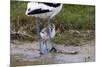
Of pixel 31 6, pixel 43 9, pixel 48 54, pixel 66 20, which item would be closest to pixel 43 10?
pixel 43 9

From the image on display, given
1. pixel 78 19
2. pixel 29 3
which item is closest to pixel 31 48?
pixel 29 3

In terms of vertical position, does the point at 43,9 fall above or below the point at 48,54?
above

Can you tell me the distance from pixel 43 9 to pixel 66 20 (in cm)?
25

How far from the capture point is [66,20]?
179 cm

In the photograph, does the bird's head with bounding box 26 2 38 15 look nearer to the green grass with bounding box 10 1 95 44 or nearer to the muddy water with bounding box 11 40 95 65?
the green grass with bounding box 10 1 95 44

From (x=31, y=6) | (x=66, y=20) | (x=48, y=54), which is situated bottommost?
(x=48, y=54)

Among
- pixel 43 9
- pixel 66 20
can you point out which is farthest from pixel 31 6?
pixel 66 20

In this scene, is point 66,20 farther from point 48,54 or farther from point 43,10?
point 48,54

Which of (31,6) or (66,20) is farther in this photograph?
(66,20)

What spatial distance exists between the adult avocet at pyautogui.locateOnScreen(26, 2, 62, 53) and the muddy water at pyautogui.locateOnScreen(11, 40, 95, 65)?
0.08m

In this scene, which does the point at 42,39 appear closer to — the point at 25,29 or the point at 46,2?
the point at 25,29

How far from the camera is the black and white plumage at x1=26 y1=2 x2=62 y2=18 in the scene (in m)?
1.68

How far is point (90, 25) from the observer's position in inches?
74.4

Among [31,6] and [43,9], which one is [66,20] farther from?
[31,6]
